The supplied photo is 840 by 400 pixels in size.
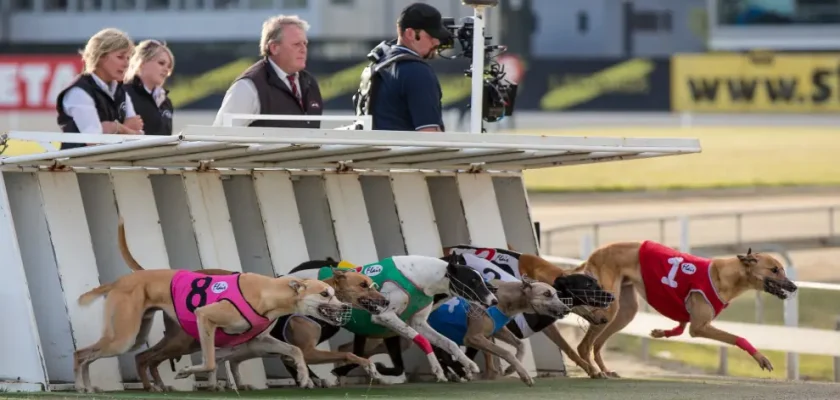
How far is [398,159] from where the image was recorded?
7676mm

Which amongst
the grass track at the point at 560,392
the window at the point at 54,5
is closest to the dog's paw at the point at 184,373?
the grass track at the point at 560,392

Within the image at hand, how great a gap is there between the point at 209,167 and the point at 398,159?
866 millimetres

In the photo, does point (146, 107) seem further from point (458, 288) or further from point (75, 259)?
point (458, 288)

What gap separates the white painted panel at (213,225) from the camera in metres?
7.50

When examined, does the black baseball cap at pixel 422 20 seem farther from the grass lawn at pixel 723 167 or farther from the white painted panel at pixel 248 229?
the grass lawn at pixel 723 167

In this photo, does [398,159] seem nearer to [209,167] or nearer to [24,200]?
[209,167]

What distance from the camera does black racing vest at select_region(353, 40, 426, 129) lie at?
7383mm

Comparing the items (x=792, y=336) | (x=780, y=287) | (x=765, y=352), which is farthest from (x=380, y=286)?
(x=765, y=352)

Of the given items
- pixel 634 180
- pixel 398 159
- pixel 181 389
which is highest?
pixel 398 159

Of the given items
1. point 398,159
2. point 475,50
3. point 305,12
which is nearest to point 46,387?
point 398,159

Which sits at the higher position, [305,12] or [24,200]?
[24,200]

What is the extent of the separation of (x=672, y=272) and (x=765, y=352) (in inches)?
136

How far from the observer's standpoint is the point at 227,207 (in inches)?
304

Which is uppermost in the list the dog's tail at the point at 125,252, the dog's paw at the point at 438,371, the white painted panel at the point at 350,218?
the dog's tail at the point at 125,252
